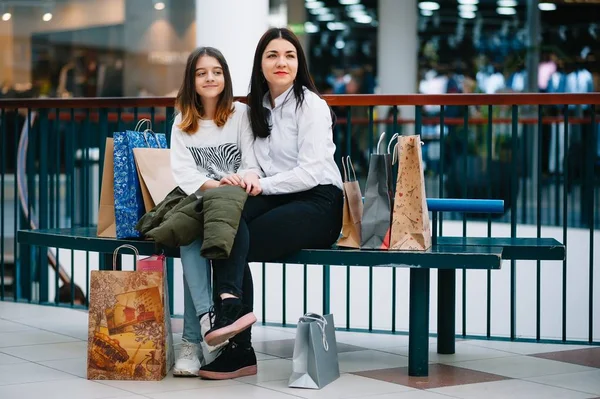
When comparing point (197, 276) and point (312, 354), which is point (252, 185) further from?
point (312, 354)

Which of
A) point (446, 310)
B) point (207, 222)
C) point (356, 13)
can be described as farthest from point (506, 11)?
point (207, 222)

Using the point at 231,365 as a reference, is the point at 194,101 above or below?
above

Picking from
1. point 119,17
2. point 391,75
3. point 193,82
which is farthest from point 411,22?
point 193,82

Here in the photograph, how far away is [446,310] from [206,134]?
4.72 feet

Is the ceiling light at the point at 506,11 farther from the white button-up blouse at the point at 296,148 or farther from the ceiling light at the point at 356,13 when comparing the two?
the white button-up blouse at the point at 296,148

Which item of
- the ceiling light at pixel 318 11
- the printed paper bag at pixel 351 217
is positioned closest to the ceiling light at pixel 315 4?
the ceiling light at pixel 318 11

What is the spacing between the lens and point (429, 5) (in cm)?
2464

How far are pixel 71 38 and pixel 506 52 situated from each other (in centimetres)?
1060

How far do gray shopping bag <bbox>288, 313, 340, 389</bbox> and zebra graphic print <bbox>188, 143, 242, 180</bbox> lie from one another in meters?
0.89

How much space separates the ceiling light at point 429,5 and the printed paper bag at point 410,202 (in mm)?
20426

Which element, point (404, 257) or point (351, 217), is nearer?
point (404, 257)

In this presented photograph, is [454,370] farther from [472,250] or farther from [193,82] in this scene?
[193,82]

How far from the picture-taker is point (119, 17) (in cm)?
1753

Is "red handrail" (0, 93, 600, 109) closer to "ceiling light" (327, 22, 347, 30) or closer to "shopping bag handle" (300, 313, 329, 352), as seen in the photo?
"shopping bag handle" (300, 313, 329, 352)
